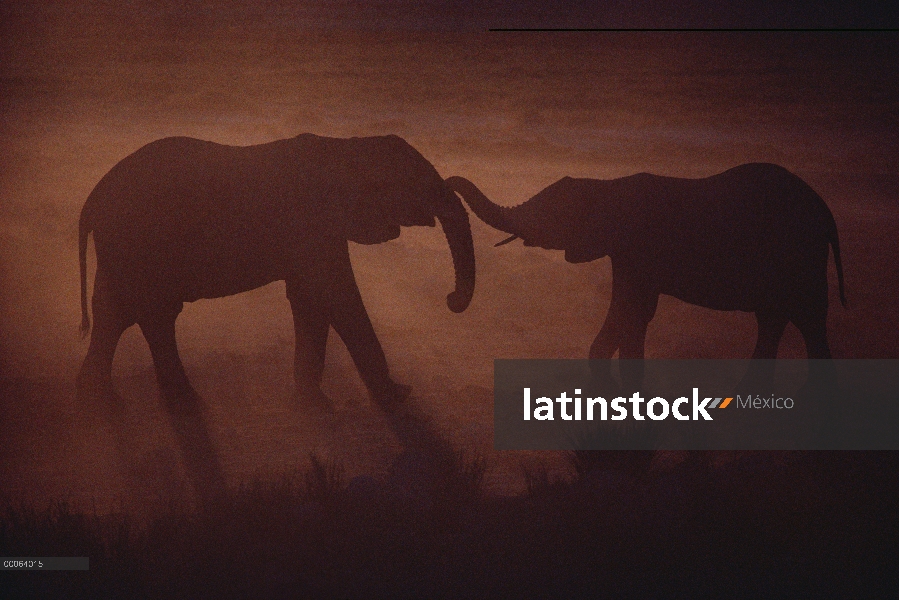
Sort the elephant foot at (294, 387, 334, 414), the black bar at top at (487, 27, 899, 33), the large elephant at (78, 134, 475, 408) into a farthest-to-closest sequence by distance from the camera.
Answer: the black bar at top at (487, 27, 899, 33), the elephant foot at (294, 387, 334, 414), the large elephant at (78, 134, 475, 408)

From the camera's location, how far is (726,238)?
148 inches

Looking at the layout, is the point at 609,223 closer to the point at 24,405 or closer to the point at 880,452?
the point at 880,452

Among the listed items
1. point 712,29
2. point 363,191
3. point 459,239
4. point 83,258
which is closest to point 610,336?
point 459,239

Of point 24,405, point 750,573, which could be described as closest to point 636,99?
point 750,573

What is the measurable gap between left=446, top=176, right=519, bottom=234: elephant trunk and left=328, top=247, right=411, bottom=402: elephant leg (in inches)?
22.4

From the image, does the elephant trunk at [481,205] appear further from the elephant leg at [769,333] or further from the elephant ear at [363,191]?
the elephant leg at [769,333]

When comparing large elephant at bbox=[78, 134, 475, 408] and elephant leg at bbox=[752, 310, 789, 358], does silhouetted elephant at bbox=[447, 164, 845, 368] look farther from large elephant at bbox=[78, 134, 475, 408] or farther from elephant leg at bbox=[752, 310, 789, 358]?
large elephant at bbox=[78, 134, 475, 408]

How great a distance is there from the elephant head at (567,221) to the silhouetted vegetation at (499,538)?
3.04ft

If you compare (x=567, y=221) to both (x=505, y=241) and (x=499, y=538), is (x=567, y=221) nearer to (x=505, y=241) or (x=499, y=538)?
(x=505, y=241)

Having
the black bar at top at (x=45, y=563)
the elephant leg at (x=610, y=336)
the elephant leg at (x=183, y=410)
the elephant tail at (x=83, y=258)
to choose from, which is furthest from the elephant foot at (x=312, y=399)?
the elephant leg at (x=610, y=336)

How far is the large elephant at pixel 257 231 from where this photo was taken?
361cm

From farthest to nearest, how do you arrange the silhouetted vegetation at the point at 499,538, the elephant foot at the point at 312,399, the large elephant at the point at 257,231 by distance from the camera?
1. the elephant foot at the point at 312,399
2. the large elephant at the point at 257,231
3. the silhouetted vegetation at the point at 499,538

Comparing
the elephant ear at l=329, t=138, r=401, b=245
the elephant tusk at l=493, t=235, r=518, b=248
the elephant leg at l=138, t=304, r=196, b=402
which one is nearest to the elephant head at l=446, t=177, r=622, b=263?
the elephant tusk at l=493, t=235, r=518, b=248

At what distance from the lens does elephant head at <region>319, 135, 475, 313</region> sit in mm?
3689
